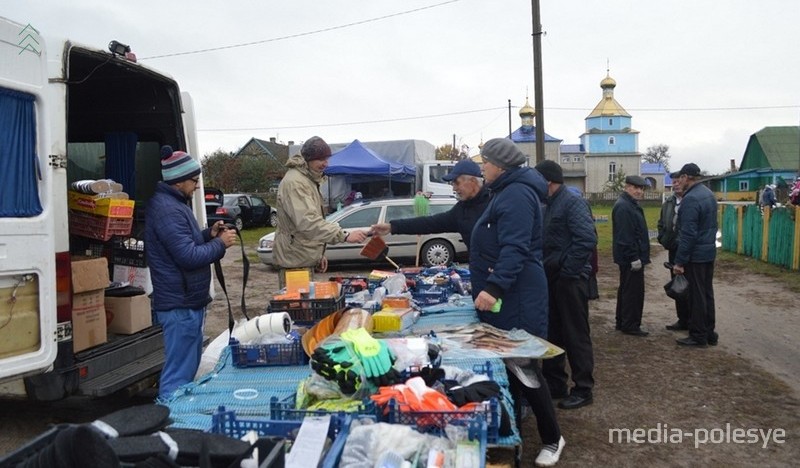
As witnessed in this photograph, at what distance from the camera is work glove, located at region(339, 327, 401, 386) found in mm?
2762

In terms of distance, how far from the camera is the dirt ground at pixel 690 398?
390cm

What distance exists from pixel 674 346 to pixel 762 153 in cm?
4772

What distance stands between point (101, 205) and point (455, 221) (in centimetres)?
281

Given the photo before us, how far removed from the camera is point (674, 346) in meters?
6.52

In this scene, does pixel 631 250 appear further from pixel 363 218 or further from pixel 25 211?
pixel 363 218

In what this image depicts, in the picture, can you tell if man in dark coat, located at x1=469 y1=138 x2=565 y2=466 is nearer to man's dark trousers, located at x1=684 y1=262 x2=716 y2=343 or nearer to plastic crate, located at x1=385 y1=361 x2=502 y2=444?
plastic crate, located at x1=385 y1=361 x2=502 y2=444

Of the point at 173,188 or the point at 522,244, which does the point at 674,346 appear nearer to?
the point at 522,244

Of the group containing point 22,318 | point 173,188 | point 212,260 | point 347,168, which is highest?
point 347,168

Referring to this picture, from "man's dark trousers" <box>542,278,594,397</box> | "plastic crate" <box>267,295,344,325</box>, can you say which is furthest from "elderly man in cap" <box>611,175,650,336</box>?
"plastic crate" <box>267,295,344,325</box>

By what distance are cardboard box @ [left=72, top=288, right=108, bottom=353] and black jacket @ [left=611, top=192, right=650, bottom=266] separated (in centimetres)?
536

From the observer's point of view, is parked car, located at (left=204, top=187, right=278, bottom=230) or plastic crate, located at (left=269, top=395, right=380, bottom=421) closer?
plastic crate, located at (left=269, top=395, right=380, bottom=421)

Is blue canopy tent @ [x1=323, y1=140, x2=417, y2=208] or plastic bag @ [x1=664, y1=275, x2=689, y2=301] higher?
blue canopy tent @ [x1=323, y1=140, x2=417, y2=208]

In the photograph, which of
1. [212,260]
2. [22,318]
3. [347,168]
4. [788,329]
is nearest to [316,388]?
[212,260]

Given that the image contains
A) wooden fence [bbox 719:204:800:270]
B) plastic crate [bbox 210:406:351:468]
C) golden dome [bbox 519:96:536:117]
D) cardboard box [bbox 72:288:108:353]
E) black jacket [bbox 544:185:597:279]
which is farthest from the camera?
golden dome [bbox 519:96:536:117]
